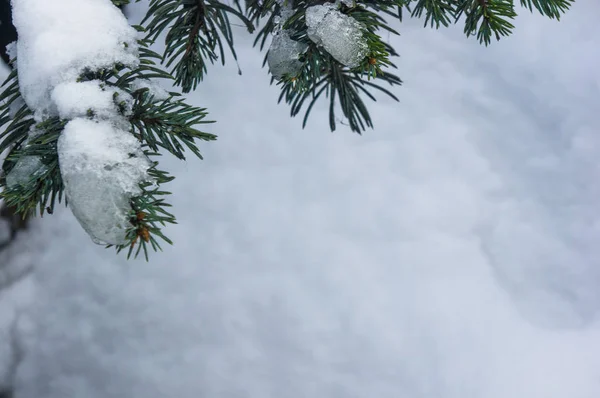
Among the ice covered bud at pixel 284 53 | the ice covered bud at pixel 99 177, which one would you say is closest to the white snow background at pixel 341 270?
the ice covered bud at pixel 284 53

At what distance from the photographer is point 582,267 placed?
3.61 ft

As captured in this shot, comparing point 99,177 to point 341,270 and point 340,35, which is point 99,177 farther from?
point 341,270

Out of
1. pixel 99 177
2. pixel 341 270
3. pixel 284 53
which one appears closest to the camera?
pixel 99 177

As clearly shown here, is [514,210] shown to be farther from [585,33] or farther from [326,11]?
[326,11]

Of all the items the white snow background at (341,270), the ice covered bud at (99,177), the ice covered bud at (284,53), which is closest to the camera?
the ice covered bud at (99,177)

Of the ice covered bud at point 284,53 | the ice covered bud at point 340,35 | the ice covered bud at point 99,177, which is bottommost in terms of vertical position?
the ice covered bud at point 99,177

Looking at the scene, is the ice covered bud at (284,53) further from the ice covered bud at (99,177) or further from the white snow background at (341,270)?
the white snow background at (341,270)

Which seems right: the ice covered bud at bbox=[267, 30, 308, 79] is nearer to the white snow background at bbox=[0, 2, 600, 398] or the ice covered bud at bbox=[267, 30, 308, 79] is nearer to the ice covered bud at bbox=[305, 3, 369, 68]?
the ice covered bud at bbox=[305, 3, 369, 68]

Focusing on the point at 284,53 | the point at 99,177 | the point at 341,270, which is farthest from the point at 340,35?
the point at 341,270

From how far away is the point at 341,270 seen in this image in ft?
3.44

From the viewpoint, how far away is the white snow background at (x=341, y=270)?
3.31 feet

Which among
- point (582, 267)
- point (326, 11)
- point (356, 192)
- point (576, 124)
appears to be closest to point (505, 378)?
point (582, 267)

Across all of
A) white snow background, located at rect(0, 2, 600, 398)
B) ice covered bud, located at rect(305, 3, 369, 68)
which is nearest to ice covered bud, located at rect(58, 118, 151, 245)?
ice covered bud, located at rect(305, 3, 369, 68)

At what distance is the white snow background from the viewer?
101cm
